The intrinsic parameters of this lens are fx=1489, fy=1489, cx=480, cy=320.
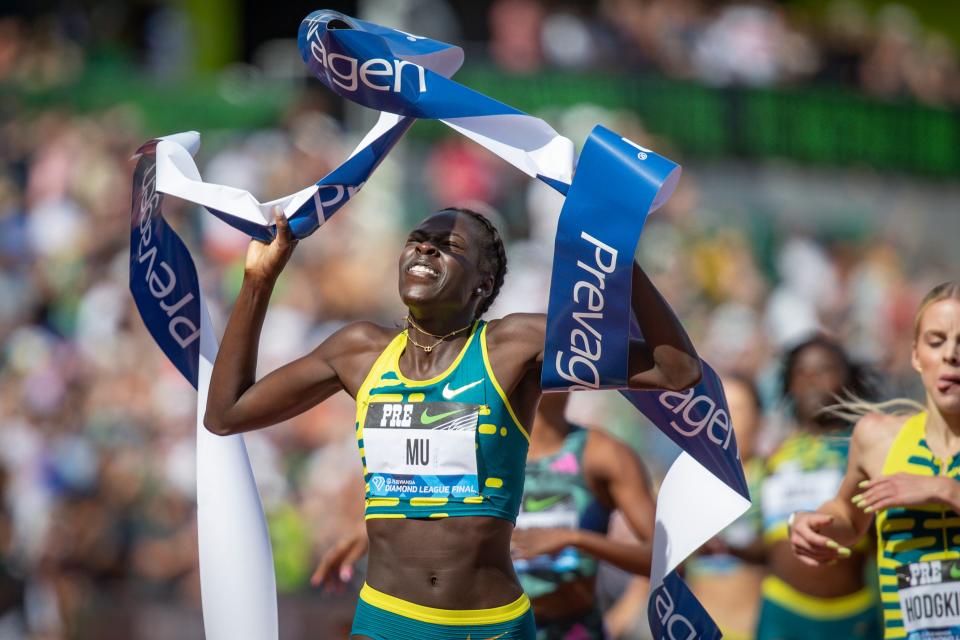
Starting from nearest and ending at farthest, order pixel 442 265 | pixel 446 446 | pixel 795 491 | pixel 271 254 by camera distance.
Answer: pixel 446 446 → pixel 442 265 → pixel 271 254 → pixel 795 491

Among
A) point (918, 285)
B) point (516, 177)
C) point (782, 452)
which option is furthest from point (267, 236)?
point (918, 285)

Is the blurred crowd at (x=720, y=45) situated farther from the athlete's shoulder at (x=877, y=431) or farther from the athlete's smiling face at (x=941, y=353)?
the athlete's smiling face at (x=941, y=353)

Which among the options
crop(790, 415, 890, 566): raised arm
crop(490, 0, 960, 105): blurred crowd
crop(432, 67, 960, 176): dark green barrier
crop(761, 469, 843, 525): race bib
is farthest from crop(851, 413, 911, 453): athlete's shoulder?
crop(490, 0, 960, 105): blurred crowd

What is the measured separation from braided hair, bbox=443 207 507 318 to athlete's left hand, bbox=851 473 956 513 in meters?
1.38

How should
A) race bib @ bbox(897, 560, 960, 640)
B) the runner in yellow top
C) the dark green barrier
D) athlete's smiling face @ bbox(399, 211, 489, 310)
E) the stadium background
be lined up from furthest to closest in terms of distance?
1. the dark green barrier
2. the stadium background
3. race bib @ bbox(897, 560, 960, 640)
4. the runner in yellow top
5. athlete's smiling face @ bbox(399, 211, 489, 310)

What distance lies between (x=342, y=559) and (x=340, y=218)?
26.6ft

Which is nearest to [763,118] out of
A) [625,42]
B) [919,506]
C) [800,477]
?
[625,42]

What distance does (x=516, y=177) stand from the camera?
13.5 meters

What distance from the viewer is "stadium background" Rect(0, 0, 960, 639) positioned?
38.0 ft

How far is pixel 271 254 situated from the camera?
15.9 ft

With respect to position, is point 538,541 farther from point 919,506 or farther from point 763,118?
point 763,118

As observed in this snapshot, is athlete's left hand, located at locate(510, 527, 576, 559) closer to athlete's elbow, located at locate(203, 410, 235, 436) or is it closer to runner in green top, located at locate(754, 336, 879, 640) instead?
athlete's elbow, located at locate(203, 410, 235, 436)

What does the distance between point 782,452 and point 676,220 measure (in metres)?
6.97

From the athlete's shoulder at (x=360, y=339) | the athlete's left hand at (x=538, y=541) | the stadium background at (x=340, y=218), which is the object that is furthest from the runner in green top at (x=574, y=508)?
the stadium background at (x=340, y=218)
